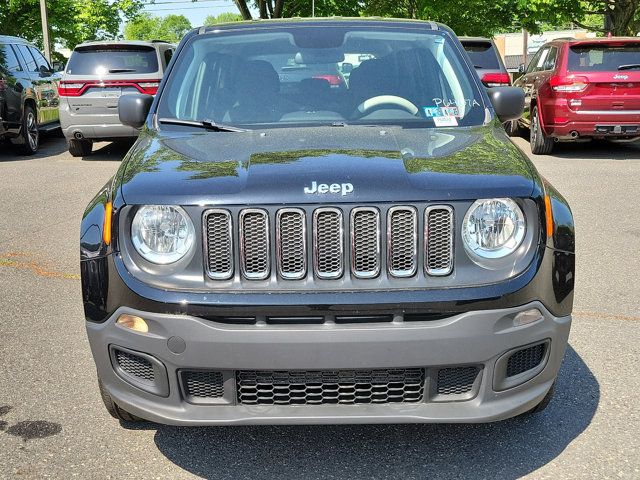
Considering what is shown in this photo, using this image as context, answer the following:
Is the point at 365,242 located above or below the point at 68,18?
above

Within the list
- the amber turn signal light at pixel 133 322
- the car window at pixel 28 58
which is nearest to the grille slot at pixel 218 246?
the amber turn signal light at pixel 133 322

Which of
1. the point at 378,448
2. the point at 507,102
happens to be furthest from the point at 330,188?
the point at 507,102

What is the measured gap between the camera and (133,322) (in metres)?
3.04

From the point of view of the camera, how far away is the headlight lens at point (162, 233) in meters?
3.06

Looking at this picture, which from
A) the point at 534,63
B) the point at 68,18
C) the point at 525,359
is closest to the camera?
the point at 525,359

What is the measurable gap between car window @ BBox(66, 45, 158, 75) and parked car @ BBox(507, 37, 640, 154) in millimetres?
5986

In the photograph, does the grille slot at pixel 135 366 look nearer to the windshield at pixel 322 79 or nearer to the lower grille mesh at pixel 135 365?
the lower grille mesh at pixel 135 365

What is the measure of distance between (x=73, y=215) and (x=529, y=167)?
643 cm

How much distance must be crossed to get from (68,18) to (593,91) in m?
28.4

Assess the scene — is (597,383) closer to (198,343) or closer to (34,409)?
(198,343)

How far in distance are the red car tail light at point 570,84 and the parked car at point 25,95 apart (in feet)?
26.7

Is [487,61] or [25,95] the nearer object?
[25,95]

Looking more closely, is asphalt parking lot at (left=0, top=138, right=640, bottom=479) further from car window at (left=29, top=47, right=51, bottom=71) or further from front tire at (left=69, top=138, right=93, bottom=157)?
car window at (left=29, top=47, right=51, bottom=71)

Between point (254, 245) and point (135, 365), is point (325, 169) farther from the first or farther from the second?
point (135, 365)
